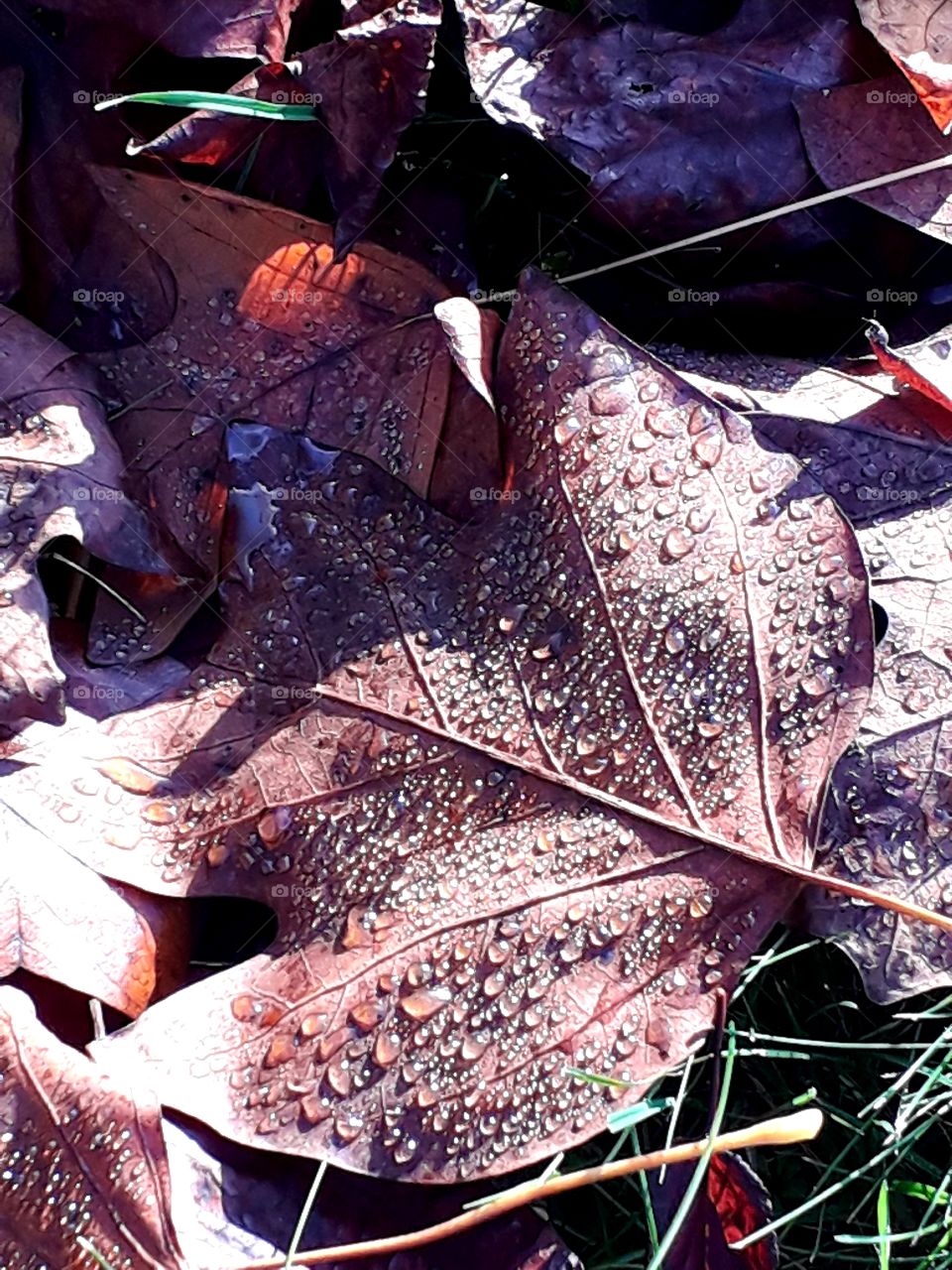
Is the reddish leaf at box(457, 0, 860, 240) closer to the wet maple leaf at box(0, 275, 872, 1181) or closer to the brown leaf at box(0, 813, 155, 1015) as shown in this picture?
the wet maple leaf at box(0, 275, 872, 1181)

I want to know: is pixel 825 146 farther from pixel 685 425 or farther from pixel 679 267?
pixel 685 425

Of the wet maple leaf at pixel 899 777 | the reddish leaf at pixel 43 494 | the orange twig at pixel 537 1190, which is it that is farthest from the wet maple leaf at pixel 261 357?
the orange twig at pixel 537 1190

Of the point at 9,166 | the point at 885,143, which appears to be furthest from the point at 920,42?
the point at 9,166

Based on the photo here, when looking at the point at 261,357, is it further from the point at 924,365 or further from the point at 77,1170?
the point at 77,1170

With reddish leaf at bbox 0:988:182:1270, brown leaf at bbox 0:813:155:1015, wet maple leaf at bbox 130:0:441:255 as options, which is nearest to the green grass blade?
wet maple leaf at bbox 130:0:441:255

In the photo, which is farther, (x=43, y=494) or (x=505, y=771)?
(x=43, y=494)

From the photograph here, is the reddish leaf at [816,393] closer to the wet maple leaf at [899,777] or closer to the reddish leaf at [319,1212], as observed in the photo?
the wet maple leaf at [899,777]
